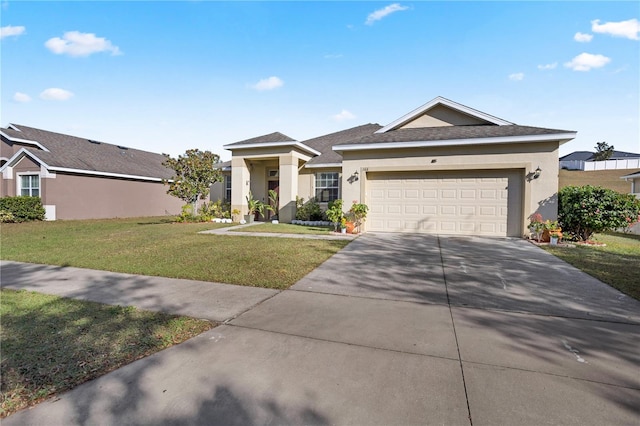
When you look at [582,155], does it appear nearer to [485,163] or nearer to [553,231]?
[485,163]

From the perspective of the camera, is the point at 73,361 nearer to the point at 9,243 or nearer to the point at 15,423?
the point at 15,423

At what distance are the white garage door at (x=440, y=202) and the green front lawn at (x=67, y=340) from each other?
31.5 feet

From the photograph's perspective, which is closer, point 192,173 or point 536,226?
point 536,226

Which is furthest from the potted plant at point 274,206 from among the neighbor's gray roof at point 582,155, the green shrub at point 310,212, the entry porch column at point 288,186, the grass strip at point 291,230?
the neighbor's gray roof at point 582,155

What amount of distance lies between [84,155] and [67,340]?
22.5 m

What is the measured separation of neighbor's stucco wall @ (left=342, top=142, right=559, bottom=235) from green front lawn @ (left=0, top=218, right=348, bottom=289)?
4020mm

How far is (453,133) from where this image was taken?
11.6 m

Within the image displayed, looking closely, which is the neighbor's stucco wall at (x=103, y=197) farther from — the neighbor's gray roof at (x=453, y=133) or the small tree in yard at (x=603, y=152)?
the small tree in yard at (x=603, y=152)

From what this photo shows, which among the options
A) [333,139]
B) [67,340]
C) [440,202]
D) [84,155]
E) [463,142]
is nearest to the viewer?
[67,340]

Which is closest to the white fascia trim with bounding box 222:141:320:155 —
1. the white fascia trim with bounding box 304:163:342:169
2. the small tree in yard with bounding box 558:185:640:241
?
the white fascia trim with bounding box 304:163:342:169

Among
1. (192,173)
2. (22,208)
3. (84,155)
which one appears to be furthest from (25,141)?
(192,173)

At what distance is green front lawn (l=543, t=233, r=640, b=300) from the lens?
5293mm

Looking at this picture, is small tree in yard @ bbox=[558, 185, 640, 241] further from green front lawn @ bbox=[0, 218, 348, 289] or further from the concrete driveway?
green front lawn @ bbox=[0, 218, 348, 289]

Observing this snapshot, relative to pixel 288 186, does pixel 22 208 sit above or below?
below
